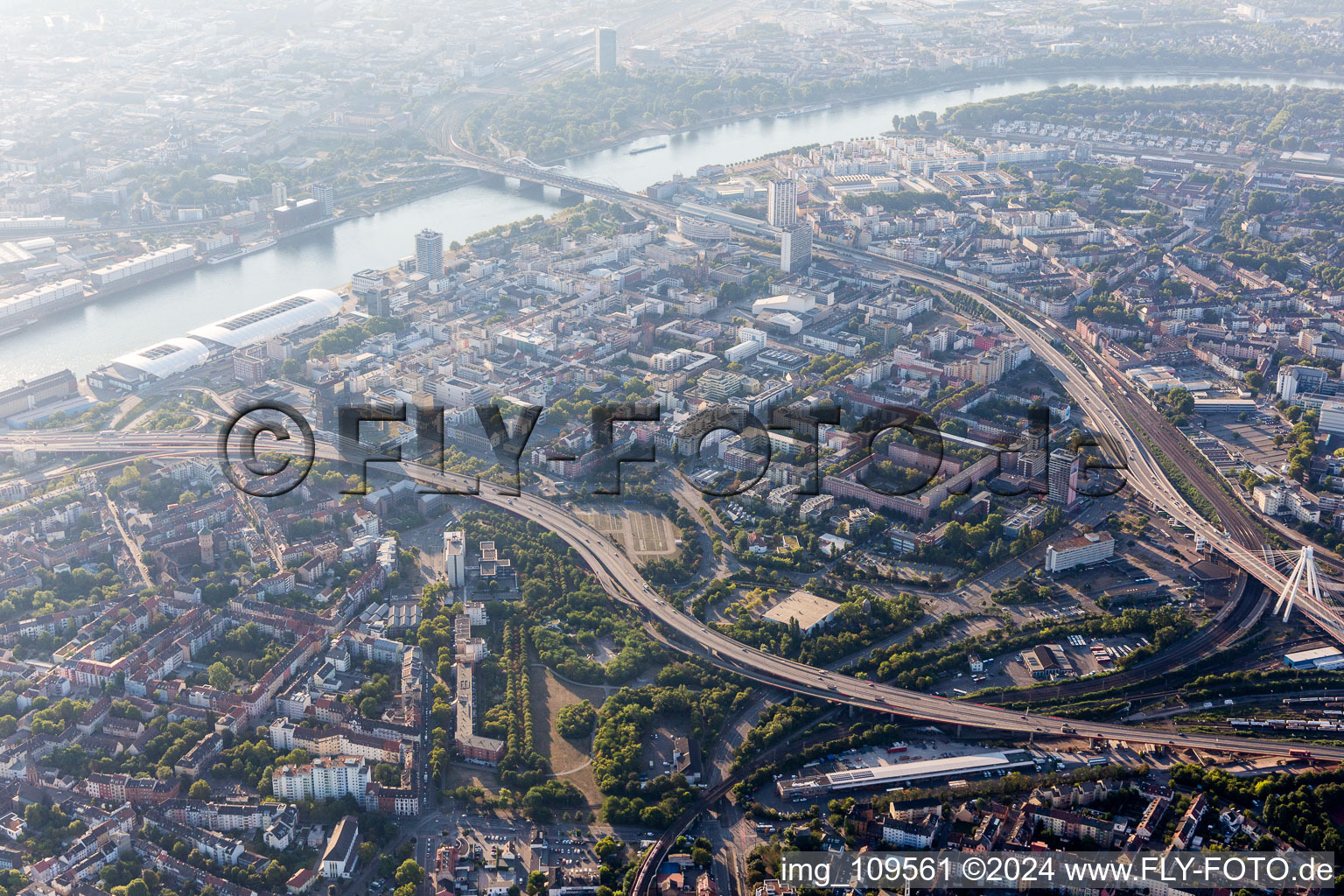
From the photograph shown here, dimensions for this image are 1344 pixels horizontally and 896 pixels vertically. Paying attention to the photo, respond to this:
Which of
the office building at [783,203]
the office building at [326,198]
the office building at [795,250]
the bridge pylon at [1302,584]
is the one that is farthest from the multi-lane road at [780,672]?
the office building at [326,198]

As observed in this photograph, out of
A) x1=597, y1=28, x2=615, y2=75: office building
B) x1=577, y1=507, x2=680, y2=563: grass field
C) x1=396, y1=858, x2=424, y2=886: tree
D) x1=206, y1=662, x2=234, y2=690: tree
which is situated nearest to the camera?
x1=396, y1=858, x2=424, y2=886: tree

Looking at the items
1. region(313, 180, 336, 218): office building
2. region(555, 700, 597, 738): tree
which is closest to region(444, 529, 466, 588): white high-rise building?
region(555, 700, 597, 738): tree

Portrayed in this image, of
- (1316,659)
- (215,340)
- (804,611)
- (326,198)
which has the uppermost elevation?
(326,198)

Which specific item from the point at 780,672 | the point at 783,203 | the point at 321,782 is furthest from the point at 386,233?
the point at 321,782

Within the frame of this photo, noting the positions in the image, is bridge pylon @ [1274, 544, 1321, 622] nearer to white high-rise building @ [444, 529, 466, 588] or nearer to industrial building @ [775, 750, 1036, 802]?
industrial building @ [775, 750, 1036, 802]

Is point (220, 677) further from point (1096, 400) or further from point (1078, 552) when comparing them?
point (1096, 400)

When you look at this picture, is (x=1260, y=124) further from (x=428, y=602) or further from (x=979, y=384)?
(x=428, y=602)
